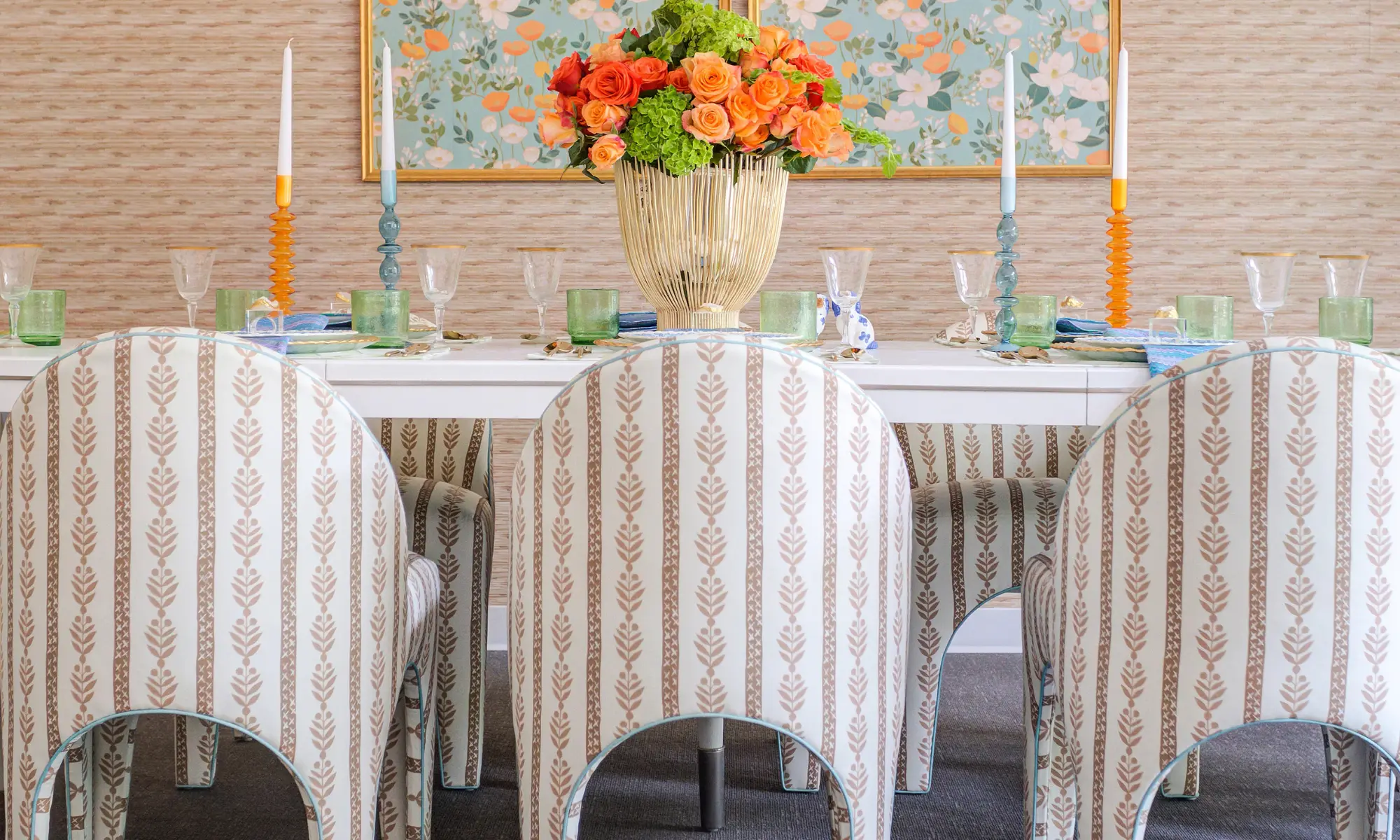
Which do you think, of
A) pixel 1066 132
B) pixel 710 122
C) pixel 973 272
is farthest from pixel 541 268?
pixel 1066 132

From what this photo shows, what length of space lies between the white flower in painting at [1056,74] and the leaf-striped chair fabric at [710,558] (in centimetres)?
178

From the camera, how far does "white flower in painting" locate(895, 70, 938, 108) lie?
104 inches

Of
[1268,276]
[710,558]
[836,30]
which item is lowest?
[710,558]

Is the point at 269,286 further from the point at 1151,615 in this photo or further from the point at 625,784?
the point at 1151,615

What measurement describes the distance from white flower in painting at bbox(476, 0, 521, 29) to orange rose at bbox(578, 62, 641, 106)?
3.93 feet

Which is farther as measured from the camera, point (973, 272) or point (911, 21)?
point (911, 21)

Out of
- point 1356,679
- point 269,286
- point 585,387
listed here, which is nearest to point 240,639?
point 585,387

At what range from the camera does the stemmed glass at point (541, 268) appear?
5.77 ft

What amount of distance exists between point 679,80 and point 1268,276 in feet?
2.89

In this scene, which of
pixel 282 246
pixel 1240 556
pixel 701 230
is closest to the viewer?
pixel 1240 556

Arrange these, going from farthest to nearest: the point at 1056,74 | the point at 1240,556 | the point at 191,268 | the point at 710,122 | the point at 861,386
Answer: the point at 1056,74 < the point at 191,268 < the point at 710,122 < the point at 861,386 < the point at 1240,556

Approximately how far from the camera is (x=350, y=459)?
3.81 ft

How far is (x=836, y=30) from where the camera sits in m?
2.63

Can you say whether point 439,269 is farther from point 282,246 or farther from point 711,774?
point 711,774
